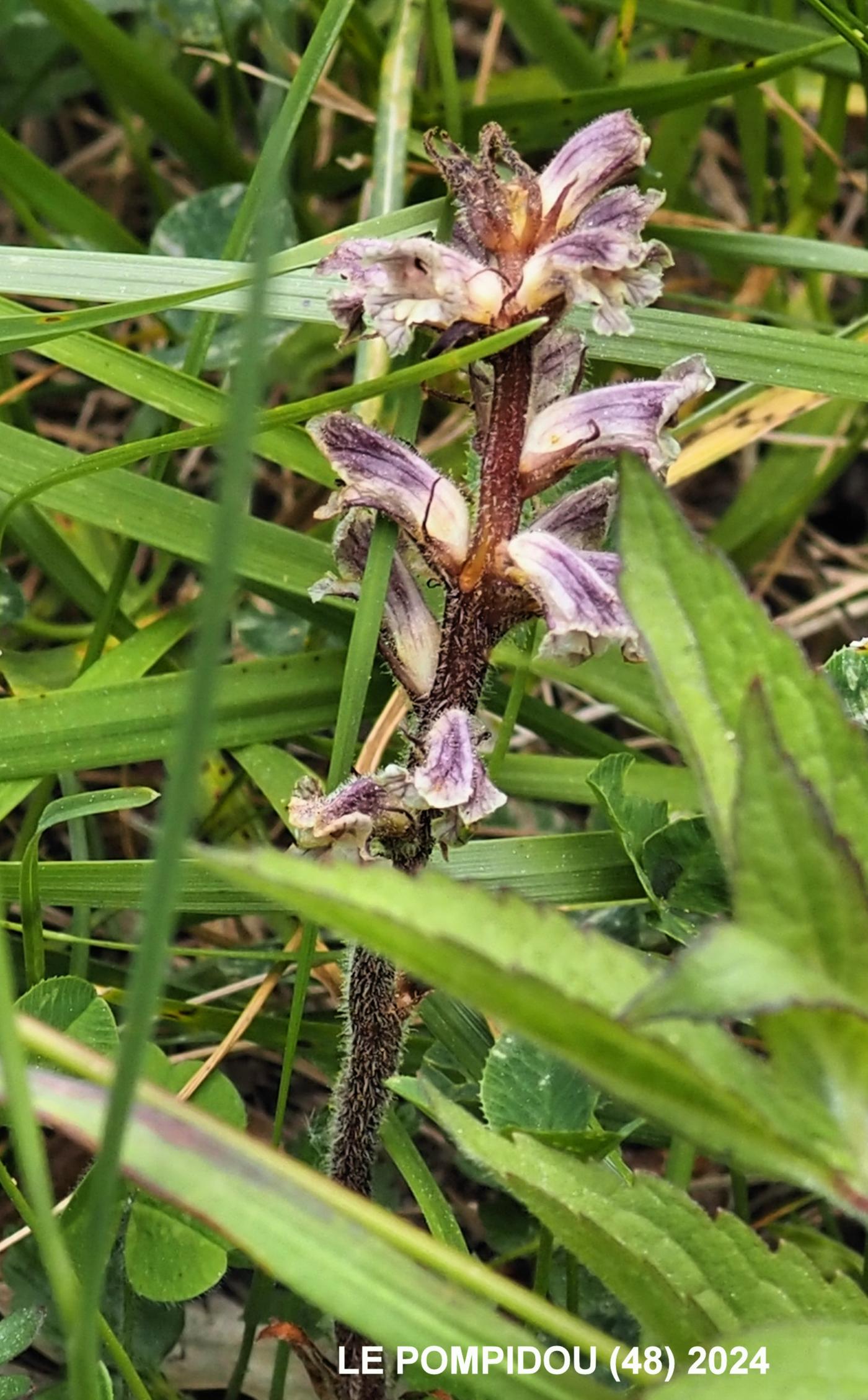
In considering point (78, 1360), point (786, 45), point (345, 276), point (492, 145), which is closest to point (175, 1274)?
point (78, 1360)

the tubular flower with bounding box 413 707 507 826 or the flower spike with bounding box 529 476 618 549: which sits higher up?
the flower spike with bounding box 529 476 618 549

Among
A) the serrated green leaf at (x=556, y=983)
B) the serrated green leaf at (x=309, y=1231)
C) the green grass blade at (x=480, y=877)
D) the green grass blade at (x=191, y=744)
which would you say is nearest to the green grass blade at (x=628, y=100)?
the green grass blade at (x=480, y=877)

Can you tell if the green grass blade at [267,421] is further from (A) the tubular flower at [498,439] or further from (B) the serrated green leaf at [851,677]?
(B) the serrated green leaf at [851,677]

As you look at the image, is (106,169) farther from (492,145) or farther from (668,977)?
(668,977)

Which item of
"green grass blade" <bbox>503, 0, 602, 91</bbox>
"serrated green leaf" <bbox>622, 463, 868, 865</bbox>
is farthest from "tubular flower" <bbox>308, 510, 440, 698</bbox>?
"green grass blade" <bbox>503, 0, 602, 91</bbox>

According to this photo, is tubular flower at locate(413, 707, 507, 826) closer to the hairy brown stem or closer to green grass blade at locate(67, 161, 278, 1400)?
the hairy brown stem
